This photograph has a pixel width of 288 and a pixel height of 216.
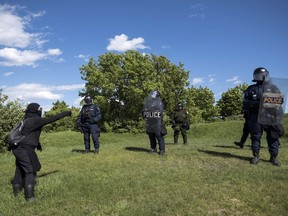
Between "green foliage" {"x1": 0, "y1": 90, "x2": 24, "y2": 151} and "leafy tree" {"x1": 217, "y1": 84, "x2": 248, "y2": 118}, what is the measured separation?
56.3 meters

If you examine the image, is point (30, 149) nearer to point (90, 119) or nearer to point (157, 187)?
point (157, 187)

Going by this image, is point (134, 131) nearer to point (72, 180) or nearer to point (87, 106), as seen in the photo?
point (87, 106)

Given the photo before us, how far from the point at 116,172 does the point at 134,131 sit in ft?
117

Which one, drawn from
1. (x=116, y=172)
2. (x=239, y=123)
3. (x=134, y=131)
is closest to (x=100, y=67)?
(x=134, y=131)

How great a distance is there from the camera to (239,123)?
32781 mm

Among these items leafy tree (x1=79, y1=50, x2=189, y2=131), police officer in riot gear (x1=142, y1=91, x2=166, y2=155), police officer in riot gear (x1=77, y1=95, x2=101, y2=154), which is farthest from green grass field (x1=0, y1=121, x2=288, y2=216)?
leafy tree (x1=79, y1=50, x2=189, y2=131)

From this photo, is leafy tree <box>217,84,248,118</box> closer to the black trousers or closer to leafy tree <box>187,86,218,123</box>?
leafy tree <box>187,86,218,123</box>

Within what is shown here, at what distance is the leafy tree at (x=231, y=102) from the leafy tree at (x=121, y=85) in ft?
83.0

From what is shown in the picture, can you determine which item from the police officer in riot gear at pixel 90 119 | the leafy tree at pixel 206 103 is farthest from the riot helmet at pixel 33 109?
the leafy tree at pixel 206 103

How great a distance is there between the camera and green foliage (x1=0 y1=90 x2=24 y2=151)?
18781 millimetres

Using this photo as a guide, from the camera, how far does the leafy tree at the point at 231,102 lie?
71.9 metres

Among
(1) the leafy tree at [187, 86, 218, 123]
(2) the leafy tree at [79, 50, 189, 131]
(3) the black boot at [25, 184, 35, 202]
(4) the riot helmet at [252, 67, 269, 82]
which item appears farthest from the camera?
(1) the leafy tree at [187, 86, 218, 123]

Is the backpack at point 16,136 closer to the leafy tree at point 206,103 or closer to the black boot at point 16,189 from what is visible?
the black boot at point 16,189

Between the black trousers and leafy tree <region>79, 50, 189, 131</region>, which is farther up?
leafy tree <region>79, 50, 189, 131</region>
